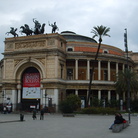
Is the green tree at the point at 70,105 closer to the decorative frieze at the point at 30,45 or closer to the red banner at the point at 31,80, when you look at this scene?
the red banner at the point at 31,80

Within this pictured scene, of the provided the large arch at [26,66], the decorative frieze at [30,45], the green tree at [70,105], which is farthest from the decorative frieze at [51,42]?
the green tree at [70,105]

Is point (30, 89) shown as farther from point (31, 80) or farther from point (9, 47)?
point (9, 47)

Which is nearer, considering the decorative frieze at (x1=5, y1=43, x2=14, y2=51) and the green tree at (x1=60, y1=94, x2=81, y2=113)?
the green tree at (x1=60, y1=94, x2=81, y2=113)

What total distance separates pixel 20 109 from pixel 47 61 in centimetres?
1019

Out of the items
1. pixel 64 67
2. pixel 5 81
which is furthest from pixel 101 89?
pixel 5 81

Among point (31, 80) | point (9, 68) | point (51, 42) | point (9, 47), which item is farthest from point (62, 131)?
point (9, 47)

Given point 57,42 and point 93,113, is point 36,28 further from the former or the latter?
point 93,113

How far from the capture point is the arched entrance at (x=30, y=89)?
A: 49.9 m

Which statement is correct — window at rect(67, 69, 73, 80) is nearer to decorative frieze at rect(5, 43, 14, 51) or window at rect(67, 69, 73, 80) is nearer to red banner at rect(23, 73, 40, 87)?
red banner at rect(23, 73, 40, 87)

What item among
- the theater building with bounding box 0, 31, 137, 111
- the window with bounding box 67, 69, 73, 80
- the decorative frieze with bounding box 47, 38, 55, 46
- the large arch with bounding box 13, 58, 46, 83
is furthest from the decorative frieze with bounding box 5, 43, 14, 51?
the window with bounding box 67, 69, 73, 80

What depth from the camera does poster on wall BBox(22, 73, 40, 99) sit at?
49906mm

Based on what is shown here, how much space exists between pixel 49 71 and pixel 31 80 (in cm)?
526

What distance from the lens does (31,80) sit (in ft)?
167

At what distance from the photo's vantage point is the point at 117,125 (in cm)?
1809
